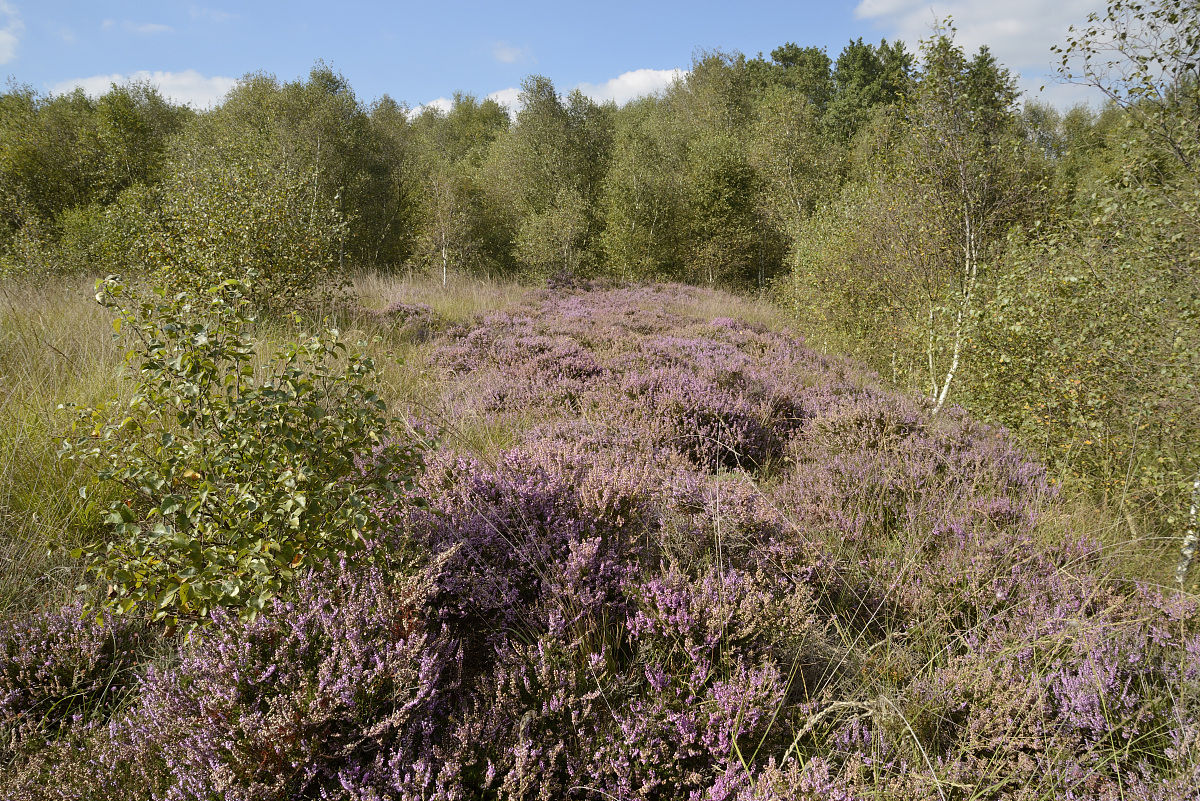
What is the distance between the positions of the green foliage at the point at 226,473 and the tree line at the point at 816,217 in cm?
77

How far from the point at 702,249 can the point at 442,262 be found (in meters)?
10.3

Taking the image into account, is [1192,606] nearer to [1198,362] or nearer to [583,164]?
[1198,362]

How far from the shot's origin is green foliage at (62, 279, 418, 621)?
1.85m

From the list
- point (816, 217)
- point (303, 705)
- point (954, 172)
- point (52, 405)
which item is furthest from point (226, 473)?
point (816, 217)

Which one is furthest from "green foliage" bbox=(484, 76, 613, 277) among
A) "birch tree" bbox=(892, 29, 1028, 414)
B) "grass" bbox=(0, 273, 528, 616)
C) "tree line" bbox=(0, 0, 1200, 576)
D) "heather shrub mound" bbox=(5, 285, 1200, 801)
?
"heather shrub mound" bbox=(5, 285, 1200, 801)

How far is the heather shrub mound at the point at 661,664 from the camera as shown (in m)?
1.72

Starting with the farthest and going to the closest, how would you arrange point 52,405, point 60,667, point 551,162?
1. point 551,162
2. point 52,405
3. point 60,667

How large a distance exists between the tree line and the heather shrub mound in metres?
1.60

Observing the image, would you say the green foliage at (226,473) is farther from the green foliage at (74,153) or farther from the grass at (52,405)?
the green foliage at (74,153)

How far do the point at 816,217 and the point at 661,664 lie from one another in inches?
603

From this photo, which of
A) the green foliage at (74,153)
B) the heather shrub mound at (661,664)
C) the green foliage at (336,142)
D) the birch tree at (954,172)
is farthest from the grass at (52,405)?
the green foliage at (74,153)

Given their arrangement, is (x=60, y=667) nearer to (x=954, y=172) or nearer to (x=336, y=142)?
(x=954, y=172)

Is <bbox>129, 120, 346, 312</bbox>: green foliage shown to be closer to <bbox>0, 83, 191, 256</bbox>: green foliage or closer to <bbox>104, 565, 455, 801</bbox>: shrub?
<bbox>104, 565, 455, 801</bbox>: shrub

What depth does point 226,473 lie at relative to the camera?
6.57 ft
